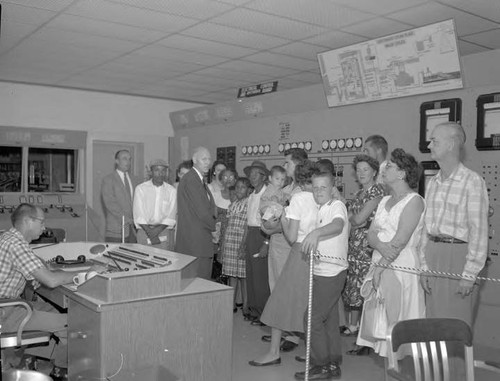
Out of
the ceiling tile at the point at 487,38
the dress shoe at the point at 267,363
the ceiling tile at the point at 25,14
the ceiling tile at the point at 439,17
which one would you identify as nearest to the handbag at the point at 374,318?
the dress shoe at the point at 267,363

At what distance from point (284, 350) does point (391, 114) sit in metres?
2.33

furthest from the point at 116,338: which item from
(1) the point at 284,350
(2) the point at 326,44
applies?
(2) the point at 326,44

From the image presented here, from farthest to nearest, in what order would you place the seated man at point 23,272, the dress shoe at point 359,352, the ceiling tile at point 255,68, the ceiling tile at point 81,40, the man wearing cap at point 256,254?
1. the ceiling tile at point 255,68
2. the ceiling tile at point 81,40
3. the man wearing cap at point 256,254
4. the dress shoe at point 359,352
5. the seated man at point 23,272

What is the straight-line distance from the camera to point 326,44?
5.66 meters

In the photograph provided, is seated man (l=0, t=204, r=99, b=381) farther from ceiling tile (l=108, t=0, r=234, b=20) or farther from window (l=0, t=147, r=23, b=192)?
window (l=0, t=147, r=23, b=192)

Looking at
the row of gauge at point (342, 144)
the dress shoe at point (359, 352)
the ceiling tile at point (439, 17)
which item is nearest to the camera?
the dress shoe at point (359, 352)

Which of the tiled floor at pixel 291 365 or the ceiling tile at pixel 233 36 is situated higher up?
the ceiling tile at pixel 233 36

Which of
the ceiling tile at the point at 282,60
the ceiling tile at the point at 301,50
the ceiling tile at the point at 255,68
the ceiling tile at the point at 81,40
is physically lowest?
the ceiling tile at the point at 255,68

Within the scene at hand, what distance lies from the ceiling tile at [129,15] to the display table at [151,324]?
95.1 inches

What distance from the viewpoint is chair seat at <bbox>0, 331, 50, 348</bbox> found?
2971 mm

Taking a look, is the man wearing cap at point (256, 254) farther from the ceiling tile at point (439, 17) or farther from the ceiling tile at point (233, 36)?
the ceiling tile at point (439, 17)

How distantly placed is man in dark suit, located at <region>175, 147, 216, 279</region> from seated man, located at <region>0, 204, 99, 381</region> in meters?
1.49

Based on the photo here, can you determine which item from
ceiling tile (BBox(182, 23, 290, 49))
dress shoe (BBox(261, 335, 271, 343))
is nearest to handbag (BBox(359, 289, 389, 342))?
dress shoe (BBox(261, 335, 271, 343))

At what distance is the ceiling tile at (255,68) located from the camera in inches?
257
